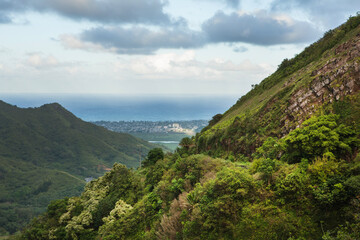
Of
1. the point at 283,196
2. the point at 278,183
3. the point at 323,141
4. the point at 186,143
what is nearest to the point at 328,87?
the point at 323,141

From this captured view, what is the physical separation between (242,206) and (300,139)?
555cm

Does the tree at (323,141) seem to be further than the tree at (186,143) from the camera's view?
No

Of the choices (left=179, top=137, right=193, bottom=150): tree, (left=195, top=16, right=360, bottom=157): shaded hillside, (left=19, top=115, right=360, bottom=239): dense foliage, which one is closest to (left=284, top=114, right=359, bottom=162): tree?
(left=19, top=115, right=360, bottom=239): dense foliage

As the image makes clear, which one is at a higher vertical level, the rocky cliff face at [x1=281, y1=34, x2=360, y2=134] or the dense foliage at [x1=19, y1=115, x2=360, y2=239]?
the rocky cliff face at [x1=281, y1=34, x2=360, y2=134]

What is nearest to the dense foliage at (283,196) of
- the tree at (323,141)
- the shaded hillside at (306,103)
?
the tree at (323,141)

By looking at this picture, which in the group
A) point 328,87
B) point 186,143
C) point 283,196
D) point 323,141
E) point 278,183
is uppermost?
point 328,87

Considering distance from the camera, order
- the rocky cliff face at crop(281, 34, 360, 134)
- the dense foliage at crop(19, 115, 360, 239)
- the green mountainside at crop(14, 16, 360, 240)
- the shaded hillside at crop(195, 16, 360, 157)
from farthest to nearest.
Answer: the rocky cliff face at crop(281, 34, 360, 134) < the shaded hillside at crop(195, 16, 360, 157) < the green mountainside at crop(14, 16, 360, 240) < the dense foliage at crop(19, 115, 360, 239)

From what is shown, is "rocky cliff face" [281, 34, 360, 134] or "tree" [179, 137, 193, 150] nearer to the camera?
"rocky cliff face" [281, 34, 360, 134]

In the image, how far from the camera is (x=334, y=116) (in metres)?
17.0

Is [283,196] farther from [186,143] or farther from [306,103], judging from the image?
[186,143]

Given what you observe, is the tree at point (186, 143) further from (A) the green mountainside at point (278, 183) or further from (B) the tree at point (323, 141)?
(B) the tree at point (323, 141)

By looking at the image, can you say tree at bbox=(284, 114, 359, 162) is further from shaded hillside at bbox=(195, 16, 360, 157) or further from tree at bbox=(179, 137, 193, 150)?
tree at bbox=(179, 137, 193, 150)

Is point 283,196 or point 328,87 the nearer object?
point 283,196

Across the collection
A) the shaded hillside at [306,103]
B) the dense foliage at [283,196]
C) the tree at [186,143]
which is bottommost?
the dense foliage at [283,196]
